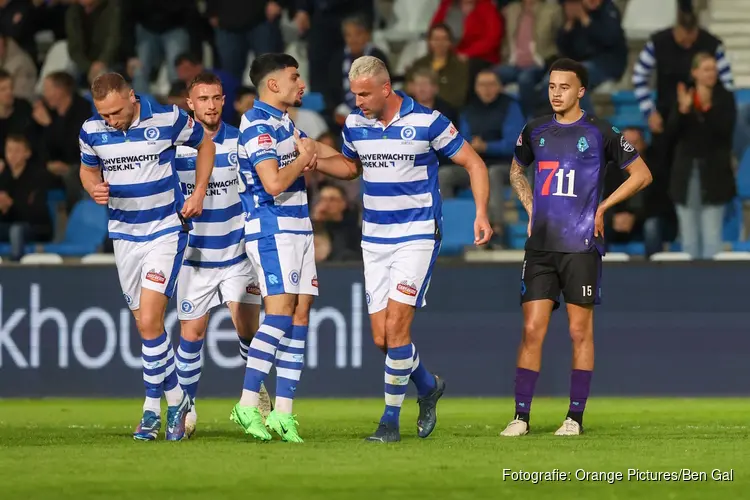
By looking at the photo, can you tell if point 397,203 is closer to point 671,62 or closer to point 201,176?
point 201,176

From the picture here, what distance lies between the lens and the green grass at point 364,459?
6.52 m

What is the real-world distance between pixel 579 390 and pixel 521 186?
142 cm

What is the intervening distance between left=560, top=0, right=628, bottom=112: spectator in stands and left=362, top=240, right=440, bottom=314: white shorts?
7.58m

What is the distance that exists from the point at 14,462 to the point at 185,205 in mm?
2028

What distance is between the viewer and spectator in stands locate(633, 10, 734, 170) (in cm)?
1492

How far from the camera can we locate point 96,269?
13.4m

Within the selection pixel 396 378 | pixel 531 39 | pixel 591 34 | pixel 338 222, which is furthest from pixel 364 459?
pixel 531 39

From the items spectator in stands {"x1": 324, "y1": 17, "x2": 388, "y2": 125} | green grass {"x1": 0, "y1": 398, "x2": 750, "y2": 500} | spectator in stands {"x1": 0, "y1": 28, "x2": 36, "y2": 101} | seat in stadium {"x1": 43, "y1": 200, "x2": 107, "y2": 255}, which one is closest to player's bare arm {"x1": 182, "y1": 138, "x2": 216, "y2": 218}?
green grass {"x1": 0, "y1": 398, "x2": 750, "y2": 500}

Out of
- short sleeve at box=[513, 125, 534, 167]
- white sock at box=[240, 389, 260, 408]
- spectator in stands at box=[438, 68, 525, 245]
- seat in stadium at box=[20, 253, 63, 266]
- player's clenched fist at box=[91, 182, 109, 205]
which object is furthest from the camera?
spectator in stands at box=[438, 68, 525, 245]

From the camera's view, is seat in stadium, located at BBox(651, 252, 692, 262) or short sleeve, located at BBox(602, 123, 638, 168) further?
seat in stadium, located at BBox(651, 252, 692, 262)

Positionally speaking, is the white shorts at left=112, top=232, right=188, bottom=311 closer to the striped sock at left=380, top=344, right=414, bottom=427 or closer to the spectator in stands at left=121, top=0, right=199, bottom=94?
the striped sock at left=380, top=344, right=414, bottom=427

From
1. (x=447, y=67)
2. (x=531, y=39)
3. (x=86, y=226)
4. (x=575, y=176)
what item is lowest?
(x=86, y=226)

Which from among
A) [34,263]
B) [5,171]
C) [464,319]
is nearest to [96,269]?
[34,263]

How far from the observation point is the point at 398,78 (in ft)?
52.9
